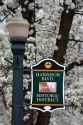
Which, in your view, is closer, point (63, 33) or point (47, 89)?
point (47, 89)

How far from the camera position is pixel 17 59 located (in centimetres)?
763

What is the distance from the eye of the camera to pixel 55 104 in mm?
7609

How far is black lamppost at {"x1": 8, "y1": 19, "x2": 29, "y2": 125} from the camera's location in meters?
7.50

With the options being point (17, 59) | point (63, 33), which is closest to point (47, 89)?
point (17, 59)

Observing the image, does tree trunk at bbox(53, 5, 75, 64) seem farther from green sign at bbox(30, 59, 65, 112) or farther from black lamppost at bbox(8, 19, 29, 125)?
black lamppost at bbox(8, 19, 29, 125)

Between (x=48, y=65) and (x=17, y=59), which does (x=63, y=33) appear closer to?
(x=48, y=65)

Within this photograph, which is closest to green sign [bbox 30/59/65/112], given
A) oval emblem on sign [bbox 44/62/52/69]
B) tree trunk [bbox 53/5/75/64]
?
oval emblem on sign [bbox 44/62/52/69]

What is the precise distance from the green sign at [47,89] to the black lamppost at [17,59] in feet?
0.73

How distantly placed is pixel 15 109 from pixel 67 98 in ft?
17.2

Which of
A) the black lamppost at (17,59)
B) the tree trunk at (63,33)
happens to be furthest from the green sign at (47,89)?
the tree trunk at (63,33)

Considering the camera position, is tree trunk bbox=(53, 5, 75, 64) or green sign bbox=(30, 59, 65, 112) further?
tree trunk bbox=(53, 5, 75, 64)

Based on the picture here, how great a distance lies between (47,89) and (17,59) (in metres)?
0.67

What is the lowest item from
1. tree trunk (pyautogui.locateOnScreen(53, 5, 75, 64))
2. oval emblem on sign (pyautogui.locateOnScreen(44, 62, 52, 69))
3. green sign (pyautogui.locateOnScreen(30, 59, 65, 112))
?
tree trunk (pyautogui.locateOnScreen(53, 5, 75, 64))

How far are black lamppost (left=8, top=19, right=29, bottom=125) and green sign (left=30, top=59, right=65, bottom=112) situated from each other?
223 mm
